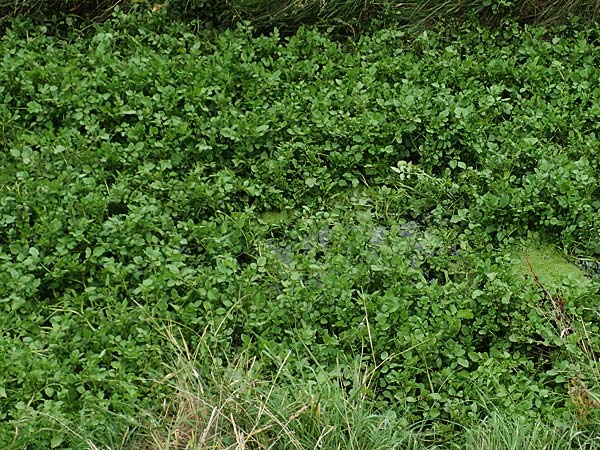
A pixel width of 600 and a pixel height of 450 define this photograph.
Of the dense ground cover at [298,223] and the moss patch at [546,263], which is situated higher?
the dense ground cover at [298,223]

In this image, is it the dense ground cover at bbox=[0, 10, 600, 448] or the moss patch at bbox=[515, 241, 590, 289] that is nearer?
the dense ground cover at bbox=[0, 10, 600, 448]

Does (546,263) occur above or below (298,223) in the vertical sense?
below

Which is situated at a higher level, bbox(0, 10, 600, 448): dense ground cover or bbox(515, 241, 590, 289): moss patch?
bbox(0, 10, 600, 448): dense ground cover

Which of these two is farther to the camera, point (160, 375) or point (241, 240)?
point (241, 240)

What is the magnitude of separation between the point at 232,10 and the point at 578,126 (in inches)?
87.6

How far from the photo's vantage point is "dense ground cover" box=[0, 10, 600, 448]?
11.1 feet

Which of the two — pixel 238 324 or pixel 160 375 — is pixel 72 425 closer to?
pixel 160 375

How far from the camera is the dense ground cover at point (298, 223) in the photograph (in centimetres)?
339

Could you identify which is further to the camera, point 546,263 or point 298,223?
point 298,223

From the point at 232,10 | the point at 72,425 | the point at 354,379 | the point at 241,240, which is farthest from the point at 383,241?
the point at 232,10

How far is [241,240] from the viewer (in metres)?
4.14

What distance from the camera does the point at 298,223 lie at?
423cm

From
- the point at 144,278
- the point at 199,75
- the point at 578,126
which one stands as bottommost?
the point at 578,126

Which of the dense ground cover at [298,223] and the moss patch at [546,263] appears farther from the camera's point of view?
the moss patch at [546,263]
